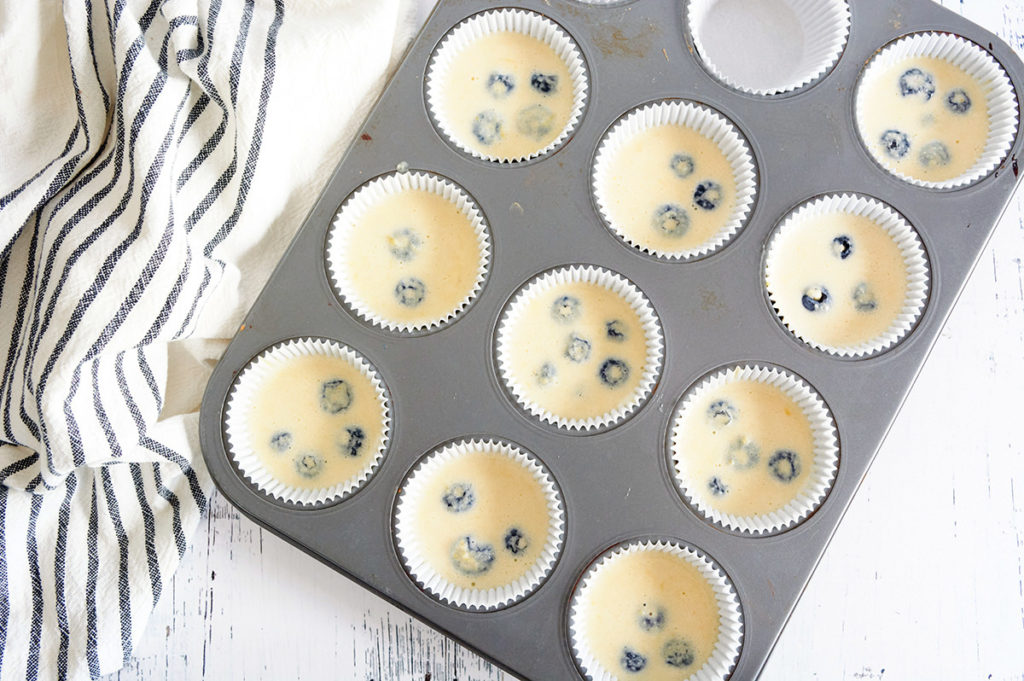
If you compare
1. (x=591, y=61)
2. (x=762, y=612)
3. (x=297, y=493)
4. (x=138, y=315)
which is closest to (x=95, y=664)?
(x=297, y=493)

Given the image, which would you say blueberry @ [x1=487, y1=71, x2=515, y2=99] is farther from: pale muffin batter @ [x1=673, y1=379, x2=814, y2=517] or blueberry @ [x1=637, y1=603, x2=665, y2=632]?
blueberry @ [x1=637, y1=603, x2=665, y2=632]

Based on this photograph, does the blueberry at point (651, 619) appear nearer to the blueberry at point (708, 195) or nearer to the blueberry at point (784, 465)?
the blueberry at point (784, 465)

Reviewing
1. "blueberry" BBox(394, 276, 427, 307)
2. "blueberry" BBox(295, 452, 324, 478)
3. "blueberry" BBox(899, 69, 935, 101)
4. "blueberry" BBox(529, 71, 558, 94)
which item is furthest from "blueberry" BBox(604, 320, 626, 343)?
"blueberry" BBox(899, 69, 935, 101)

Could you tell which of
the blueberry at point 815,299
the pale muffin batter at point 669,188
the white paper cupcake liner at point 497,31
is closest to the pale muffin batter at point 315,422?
the white paper cupcake liner at point 497,31

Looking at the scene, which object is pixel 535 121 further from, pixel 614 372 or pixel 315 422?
pixel 315 422

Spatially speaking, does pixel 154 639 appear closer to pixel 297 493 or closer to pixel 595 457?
pixel 297 493
